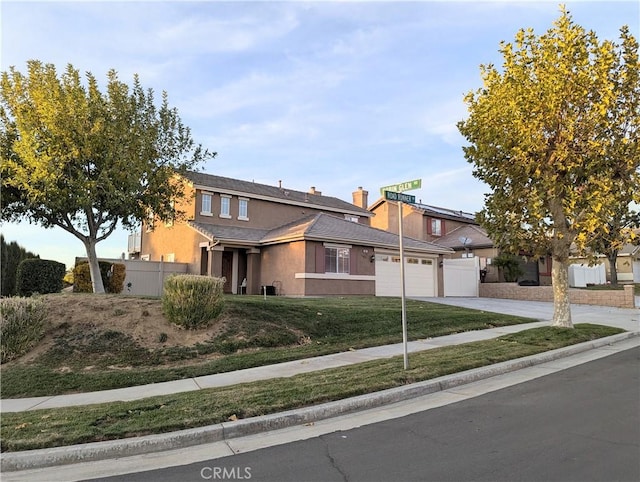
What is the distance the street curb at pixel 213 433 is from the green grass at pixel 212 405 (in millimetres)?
166

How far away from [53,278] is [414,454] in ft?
47.5

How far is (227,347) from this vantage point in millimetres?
10562

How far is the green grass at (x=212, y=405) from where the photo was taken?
543 cm

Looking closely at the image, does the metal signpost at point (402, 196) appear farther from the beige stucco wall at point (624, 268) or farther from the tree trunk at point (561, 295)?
the beige stucco wall at point (624, 268)

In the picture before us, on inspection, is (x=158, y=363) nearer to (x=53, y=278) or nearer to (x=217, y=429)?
(x=217, y=429)

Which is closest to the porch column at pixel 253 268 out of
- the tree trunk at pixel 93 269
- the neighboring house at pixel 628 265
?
the tree trunk at pixel 93 269

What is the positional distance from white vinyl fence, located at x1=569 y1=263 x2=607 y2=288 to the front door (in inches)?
930

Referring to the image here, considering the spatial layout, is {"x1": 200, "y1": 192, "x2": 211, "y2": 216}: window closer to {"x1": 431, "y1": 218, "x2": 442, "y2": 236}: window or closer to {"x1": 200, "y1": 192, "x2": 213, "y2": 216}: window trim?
{"x1": 200, "y1": 192, "x2": 213, "y2": 216}: window trim

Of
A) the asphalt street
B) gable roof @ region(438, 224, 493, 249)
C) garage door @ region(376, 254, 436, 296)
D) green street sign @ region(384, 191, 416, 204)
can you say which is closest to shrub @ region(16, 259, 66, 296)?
green street sign @ region(384, 191, 416, 204)

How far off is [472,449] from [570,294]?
2216 cm

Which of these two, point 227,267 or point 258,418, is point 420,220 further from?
point 258,418

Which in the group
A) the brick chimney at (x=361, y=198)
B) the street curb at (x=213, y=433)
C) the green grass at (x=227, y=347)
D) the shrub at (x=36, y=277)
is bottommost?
the street curb at (x=213, y=433)

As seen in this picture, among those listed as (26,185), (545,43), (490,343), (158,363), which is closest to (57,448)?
(158,363)

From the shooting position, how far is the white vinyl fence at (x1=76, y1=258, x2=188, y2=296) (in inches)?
909
